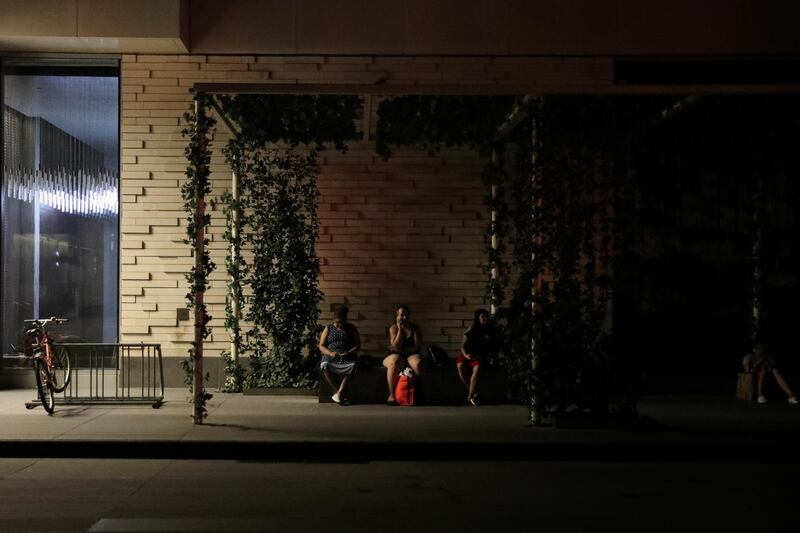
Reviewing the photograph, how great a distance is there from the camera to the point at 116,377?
13.7 m

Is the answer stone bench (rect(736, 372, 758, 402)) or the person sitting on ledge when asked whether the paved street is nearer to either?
the person sitting on ledge

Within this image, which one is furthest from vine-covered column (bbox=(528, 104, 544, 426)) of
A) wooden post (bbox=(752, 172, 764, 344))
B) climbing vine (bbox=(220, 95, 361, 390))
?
wooden post (bbox=(752, 172, 764, 344))

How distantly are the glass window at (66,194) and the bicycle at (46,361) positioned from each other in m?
2.06

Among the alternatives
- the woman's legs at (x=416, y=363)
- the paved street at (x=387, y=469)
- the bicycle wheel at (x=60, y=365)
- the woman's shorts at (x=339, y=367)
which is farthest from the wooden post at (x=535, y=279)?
the bicycle wheel at (x=60, y=365)

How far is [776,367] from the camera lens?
14812 mm

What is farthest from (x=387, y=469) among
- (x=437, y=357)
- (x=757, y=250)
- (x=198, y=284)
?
(x=757, y=250)

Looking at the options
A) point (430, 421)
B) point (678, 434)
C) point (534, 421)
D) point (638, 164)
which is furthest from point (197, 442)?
point (638, 164)

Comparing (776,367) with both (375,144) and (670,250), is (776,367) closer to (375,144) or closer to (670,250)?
(670,250)

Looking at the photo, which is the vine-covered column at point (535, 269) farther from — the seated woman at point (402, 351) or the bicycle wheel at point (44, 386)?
the bicycle wheel at point (44, 386)

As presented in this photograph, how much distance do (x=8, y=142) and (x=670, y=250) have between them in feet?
35.5

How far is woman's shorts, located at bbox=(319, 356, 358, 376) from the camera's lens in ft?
47.1

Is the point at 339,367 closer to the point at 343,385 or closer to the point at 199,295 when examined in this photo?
the point at 343,385

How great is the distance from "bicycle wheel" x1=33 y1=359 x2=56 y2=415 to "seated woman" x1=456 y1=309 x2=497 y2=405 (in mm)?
5628

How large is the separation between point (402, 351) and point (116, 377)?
4033mm
